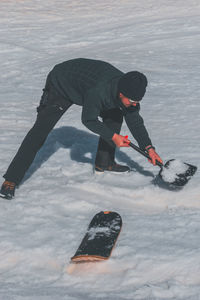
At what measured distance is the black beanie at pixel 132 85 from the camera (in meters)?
3.85

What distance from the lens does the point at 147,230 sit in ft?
12.5

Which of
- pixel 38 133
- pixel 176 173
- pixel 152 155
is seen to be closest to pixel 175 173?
pixel 176 173

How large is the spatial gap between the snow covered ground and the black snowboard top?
29.3 inches

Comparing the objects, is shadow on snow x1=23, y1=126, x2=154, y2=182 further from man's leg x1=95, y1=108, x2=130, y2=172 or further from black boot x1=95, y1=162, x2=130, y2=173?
man's leg x1=95, y1=108, x2=130, y2=172

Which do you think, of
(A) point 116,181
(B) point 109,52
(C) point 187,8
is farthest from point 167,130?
(C) point 187,8

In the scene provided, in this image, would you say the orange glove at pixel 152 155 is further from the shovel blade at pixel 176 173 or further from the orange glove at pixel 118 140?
the orange glove at pixel 118 140

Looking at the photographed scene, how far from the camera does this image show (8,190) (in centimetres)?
439

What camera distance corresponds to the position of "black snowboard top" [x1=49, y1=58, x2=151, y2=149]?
159 inches

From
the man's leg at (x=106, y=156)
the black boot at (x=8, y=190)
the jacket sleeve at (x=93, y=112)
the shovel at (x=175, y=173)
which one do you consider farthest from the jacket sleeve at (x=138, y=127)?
the black boot at (x=8, y=190)

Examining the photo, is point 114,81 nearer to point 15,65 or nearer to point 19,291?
point 19,291

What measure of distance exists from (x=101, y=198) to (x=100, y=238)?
85 centimetres

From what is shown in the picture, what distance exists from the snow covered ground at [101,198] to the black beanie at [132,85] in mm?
1156

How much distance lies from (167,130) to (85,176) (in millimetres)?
1815

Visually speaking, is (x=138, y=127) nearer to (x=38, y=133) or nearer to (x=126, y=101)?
(x=126, y=101)
